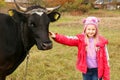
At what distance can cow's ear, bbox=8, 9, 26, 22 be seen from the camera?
6.14 meters

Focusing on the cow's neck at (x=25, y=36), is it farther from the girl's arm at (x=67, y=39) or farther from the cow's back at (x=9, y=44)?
the girl's arm at (x=67, y=39)

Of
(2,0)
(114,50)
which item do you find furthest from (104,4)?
(114,50)

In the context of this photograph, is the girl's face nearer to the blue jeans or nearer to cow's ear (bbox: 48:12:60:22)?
the blue jeans

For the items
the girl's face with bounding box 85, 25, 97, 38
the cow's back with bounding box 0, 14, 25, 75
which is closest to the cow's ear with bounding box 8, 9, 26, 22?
the cow's back with bounding box 0, 14, 25, 75

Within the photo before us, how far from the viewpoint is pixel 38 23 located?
19.4ft

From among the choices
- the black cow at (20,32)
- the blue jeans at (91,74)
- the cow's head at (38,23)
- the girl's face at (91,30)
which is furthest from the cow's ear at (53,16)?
the blue jeans at (91,74)

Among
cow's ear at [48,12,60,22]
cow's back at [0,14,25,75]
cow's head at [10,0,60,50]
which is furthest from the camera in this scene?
cow's ear at [48,12,60,22]

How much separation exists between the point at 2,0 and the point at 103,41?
132ft

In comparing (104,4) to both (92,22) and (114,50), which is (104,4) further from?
(92,22)

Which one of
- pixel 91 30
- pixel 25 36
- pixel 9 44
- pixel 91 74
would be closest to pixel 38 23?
pixel 25 36

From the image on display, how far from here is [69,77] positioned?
8.10 meters

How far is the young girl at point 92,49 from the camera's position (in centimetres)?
570

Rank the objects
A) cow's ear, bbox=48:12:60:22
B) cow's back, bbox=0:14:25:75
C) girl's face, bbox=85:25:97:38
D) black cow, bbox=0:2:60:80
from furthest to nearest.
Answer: cow's ear, bbox=48:12:60:22 < cow's back, bbox=0:14:25:75 < black cow, bbox=0:2:60:80 < girl's face, bbox=85:25:97:38

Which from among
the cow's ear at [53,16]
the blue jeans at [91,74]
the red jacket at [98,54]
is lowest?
the blue jeans at [91,74]
